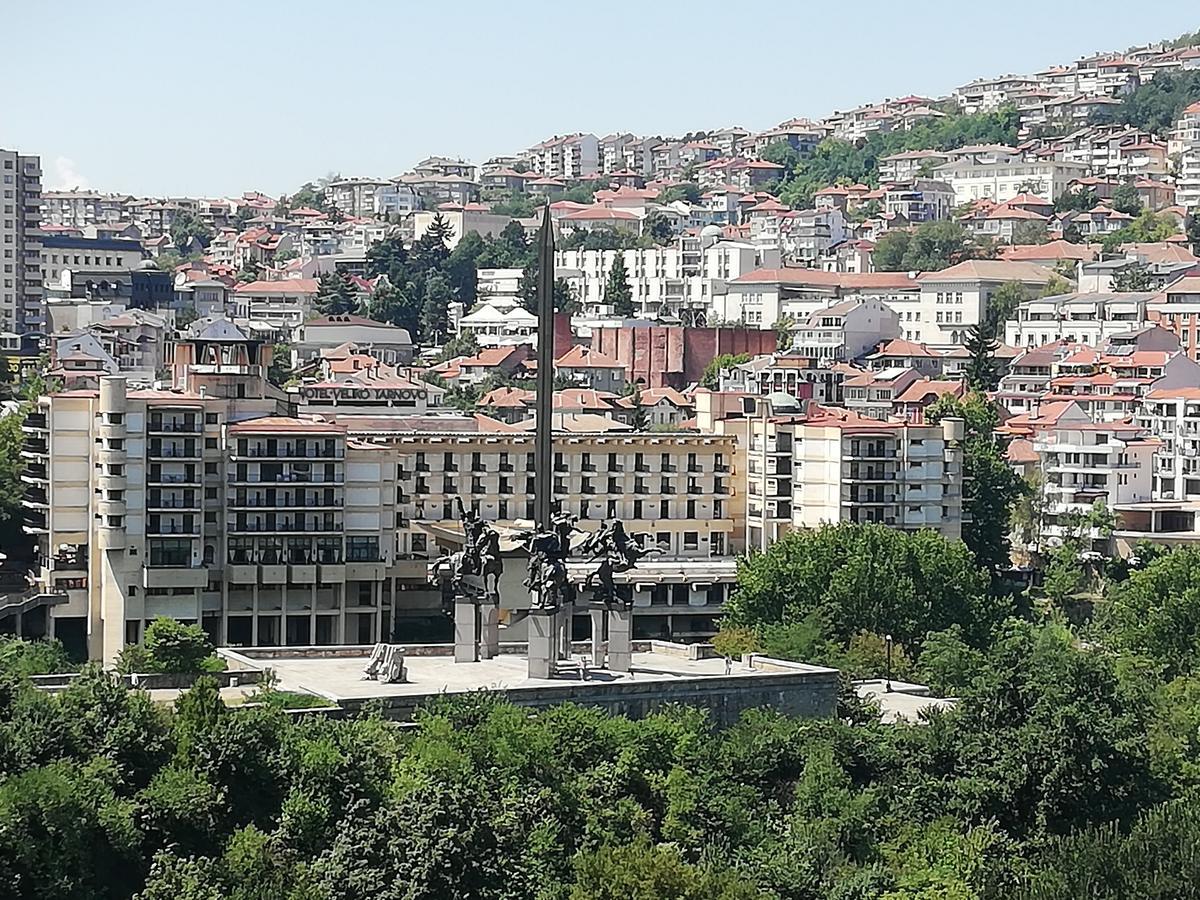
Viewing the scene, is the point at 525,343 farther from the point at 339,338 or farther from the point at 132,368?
the point at 132,368

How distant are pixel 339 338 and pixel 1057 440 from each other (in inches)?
1182

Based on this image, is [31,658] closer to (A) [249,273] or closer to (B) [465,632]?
(B) [465,632]

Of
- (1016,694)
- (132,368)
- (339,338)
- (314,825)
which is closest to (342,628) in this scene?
(1016,694)

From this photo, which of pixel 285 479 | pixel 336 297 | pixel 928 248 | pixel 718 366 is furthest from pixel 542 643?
pixel 928 248

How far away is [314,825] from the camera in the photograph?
2541 cm

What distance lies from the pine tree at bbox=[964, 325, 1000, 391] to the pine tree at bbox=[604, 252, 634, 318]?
16809 millimetres

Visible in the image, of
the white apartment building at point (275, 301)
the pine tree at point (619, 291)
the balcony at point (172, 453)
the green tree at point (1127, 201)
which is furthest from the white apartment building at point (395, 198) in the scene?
the balcony at point (172, 453)

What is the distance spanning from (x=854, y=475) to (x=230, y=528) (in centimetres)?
1306

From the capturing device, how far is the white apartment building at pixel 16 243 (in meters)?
94.1

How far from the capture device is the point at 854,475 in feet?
173

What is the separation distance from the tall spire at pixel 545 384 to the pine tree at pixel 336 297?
59117 millimetres

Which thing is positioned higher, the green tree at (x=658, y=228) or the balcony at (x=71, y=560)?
the green tree at (x=658, y=228)

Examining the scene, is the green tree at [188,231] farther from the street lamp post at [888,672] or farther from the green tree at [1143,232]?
the street lamp post at [888,672]

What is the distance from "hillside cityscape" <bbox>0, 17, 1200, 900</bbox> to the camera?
2591cm
